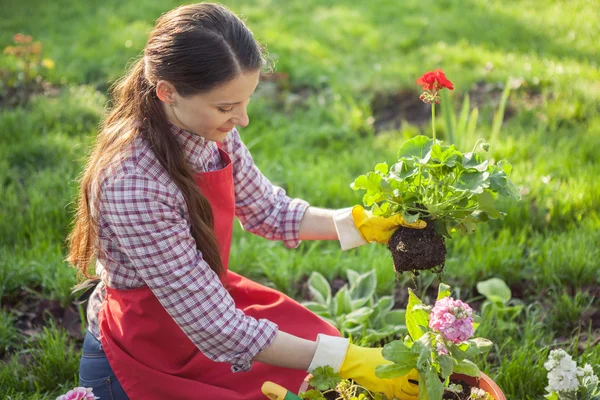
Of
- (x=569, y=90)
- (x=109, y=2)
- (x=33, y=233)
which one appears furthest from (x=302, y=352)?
(x=109, y=2)

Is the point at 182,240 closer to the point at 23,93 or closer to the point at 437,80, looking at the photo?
the point at 437,80

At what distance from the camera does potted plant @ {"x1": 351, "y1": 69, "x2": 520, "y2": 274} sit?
5.17ft

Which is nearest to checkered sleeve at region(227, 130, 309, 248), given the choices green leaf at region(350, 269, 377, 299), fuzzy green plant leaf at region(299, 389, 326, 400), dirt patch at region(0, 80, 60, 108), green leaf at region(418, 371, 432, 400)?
green leaf at region(350, 269, 377, 299)

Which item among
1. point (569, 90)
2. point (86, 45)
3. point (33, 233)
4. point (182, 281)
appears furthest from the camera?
point (86, 45)

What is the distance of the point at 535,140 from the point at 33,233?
228 centimetres

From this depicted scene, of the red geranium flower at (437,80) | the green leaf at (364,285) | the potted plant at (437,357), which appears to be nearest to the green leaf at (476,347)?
the potted plant at (437,357)

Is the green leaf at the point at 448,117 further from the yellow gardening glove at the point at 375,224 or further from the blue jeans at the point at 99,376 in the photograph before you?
the blue jeans at the point at 99,376

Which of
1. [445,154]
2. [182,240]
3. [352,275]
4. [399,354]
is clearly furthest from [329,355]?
[352,275]

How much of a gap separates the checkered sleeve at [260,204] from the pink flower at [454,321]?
0.73 meters

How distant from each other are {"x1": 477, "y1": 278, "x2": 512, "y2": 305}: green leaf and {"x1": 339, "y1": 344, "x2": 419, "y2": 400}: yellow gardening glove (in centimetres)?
73

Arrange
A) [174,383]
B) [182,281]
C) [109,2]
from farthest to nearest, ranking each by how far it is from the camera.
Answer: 1. [109,2]
2. [174,383]
3. [182,281]

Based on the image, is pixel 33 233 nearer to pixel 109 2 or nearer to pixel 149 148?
pixel 149 148

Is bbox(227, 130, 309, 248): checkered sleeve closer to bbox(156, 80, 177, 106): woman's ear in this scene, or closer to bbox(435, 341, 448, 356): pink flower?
bbox(156, 80, 177, 106): woman's ear

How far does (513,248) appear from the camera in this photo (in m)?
2.53
